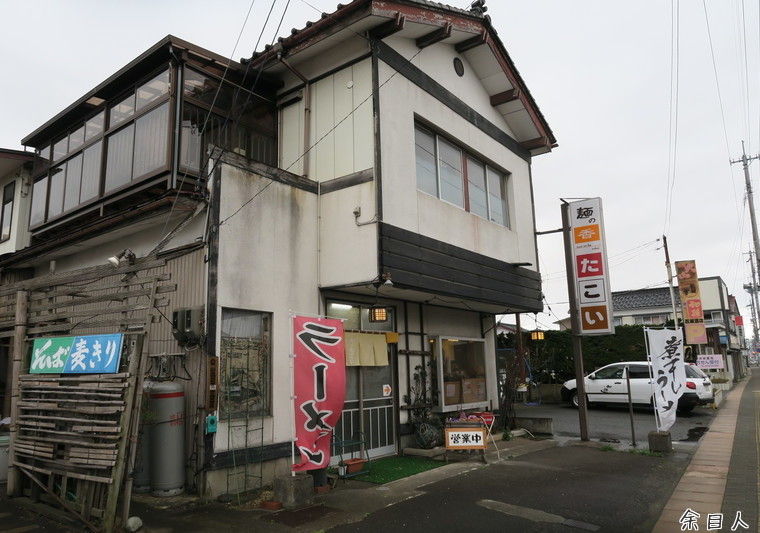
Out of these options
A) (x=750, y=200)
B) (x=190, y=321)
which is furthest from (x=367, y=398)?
(x=750, y=200)

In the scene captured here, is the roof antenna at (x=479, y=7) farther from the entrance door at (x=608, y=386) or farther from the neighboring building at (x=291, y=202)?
the entrance door at (x=608, y=386)

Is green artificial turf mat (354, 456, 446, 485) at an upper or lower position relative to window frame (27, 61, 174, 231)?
lower

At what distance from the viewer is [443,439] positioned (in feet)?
35.9

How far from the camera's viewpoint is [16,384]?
754 centimetres

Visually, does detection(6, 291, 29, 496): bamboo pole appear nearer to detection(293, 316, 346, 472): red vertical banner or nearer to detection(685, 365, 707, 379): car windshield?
detection(293, 316, 346, 472): red vertical banner

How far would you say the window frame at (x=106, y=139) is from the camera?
29.7ft

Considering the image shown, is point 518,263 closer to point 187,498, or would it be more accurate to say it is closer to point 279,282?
point 279,282

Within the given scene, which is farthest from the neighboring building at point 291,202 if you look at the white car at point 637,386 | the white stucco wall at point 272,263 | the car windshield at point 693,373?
the car windshield at point 693,373

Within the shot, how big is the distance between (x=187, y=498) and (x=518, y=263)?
9247mm

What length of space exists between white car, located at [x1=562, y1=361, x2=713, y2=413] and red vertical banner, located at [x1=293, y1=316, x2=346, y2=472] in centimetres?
1361

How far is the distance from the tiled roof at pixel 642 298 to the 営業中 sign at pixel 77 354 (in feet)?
140

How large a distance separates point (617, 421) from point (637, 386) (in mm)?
2688

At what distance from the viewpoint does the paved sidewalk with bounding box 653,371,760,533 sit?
657 cm

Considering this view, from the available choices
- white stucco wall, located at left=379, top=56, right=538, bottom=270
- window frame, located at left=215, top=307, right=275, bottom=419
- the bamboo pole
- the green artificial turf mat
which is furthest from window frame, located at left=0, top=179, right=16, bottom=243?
Result: the green artificial turf mat
